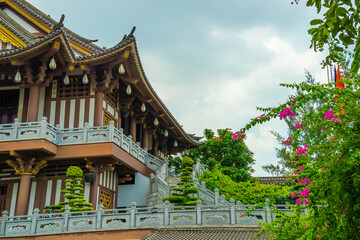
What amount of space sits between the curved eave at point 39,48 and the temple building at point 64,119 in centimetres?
3

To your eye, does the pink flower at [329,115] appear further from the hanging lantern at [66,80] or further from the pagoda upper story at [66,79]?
the hanging lantern at [66,80]

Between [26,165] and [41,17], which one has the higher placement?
[41,17]

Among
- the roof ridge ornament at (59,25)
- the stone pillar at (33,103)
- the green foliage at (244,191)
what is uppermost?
the roof ridge ornament at (59,25)

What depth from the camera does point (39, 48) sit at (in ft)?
47.3

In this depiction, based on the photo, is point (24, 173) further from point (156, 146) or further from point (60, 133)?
point (156, 146)

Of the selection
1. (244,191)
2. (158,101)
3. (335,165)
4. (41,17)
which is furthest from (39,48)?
(335,165)

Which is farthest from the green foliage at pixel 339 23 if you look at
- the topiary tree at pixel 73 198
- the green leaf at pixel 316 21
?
the topiary tree at pixel 73 198

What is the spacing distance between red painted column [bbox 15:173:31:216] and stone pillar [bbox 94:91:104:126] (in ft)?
10.2

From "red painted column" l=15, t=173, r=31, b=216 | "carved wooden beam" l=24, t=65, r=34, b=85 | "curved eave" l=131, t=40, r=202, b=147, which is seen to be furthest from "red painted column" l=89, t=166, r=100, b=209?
"curved eave" l=131, t=40, r=202, b=147

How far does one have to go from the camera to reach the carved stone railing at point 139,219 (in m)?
11.9

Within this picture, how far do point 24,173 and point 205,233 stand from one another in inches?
276

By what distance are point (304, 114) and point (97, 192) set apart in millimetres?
12122

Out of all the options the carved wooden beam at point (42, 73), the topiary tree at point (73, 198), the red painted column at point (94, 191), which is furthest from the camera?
the red painted column at point (94, 191)

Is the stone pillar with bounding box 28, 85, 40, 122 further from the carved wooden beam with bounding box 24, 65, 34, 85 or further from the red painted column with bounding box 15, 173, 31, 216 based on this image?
the red painted column with bounding box 15, 173, 31, 216
